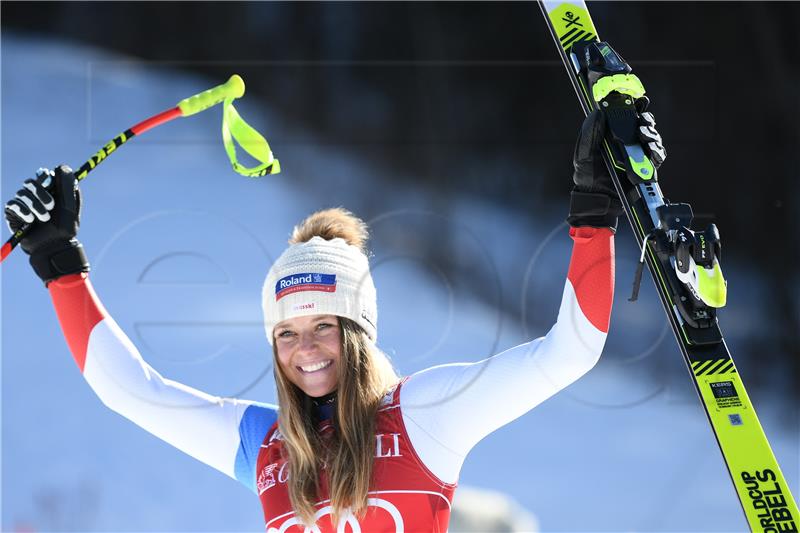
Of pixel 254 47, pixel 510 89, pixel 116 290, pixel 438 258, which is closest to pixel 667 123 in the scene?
pixel 510 89

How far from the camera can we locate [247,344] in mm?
3834

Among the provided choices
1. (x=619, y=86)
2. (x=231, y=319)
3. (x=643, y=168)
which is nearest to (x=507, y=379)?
(x=643, y=168)

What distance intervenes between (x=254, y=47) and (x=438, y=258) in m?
1.13

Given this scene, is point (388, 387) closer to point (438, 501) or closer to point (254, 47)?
point (438, 501)

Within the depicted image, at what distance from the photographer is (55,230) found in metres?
2.23

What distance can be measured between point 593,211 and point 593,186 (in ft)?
0.24

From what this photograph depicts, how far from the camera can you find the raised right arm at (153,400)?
2.22m

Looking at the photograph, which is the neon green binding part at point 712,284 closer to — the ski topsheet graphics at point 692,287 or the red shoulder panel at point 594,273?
the ski topsheet graphics at point 692,287

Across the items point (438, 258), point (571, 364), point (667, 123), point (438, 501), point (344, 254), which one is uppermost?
point (667, 123)

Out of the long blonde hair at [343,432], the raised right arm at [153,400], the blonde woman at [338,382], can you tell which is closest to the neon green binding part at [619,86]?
the blonde woman at [338,382]

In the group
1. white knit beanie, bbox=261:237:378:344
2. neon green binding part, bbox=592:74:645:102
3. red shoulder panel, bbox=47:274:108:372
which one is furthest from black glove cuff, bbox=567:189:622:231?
red shoulder panel, bbox=47:274:108:372

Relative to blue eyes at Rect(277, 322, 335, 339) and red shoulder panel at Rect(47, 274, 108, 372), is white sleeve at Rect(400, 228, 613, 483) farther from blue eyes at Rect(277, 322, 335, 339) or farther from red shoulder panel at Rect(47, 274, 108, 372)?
red shoulder panel at Rect(47, 274, 108, 372)

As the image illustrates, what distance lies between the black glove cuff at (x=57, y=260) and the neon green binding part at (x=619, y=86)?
120 cm

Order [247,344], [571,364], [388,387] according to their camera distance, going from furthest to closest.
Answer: [247,344] < [388,387] < [571,364]
